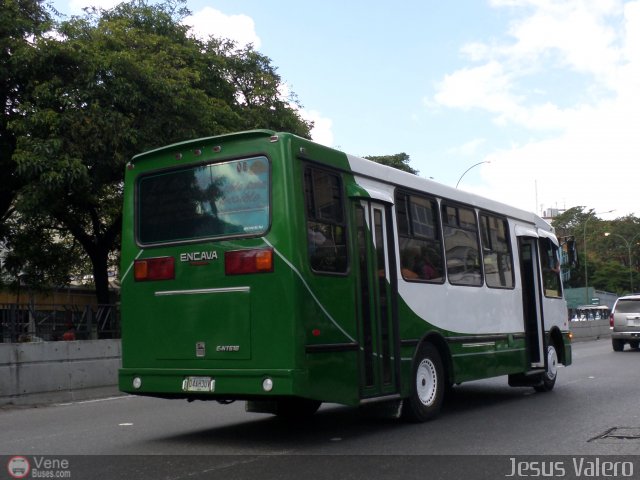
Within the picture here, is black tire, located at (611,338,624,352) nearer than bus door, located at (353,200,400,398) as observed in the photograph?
No

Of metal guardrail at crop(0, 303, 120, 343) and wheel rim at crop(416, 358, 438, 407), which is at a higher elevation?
metal guardrail at crop(0, 303, 120, 343)

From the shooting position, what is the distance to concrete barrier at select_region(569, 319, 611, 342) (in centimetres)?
3587

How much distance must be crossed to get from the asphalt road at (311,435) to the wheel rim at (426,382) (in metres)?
0.33

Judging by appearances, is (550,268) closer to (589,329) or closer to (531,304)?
(531,304)

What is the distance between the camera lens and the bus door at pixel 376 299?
8.72 m

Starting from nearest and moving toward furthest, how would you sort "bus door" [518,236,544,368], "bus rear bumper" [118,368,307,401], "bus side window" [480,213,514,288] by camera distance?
"bus rear bumper" [118,368,307,401]
"bus side window" [480,213,514,288]
"bus door" [518,236,544,368]

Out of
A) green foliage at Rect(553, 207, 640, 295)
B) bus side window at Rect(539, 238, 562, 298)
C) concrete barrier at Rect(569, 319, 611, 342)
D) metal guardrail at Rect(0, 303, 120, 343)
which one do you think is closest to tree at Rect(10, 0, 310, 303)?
metal guardrail at Rect(0, 303, 120, 343)

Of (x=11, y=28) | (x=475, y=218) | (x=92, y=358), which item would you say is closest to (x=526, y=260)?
(x=475, y=218)

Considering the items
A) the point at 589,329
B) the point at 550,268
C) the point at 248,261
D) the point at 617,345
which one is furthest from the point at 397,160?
the point at 248,261

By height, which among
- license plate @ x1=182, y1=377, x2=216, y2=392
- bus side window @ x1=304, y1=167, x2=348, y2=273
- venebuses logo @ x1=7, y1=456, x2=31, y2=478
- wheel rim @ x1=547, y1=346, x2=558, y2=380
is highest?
bus side window @ x1=304, y1=167, x2=348, y2=273

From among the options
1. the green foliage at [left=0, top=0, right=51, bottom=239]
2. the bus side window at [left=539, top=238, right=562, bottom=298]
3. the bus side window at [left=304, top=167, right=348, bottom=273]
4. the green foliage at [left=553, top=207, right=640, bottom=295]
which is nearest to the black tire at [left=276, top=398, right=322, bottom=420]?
the bus side window at [left=304, top=167, right=348, bottom=273]

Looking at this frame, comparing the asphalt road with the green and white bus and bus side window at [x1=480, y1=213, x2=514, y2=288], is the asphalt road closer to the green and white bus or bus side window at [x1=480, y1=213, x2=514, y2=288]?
the green and white bus

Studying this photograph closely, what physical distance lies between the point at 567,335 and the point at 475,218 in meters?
4.17

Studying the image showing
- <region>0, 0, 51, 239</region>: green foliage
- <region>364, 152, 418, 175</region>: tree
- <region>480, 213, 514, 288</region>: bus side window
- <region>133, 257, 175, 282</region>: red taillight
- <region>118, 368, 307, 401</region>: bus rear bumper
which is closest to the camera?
<region>118, 368, 307, 401</region>: bus rear bumper
